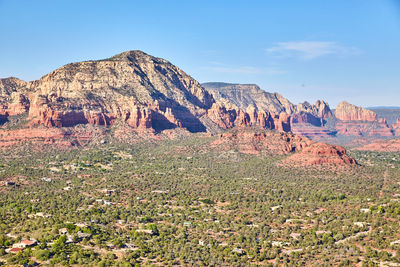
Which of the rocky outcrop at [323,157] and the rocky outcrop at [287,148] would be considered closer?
the rocky outcrop at [323,157]

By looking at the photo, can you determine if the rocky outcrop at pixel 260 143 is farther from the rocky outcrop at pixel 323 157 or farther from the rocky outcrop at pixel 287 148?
the rocky outcrop at pixel 323 157

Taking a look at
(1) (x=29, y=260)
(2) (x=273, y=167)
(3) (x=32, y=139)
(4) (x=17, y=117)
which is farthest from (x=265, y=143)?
(1) (x=29, y=260)

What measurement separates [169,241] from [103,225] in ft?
53.1

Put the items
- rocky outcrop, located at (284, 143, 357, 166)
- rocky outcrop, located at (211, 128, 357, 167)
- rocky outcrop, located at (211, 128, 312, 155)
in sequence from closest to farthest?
rocky outcrop, located at (284, 143, 357, 166), rocky outcrop, located at (211, 128, 357, 167), rocky outcrop, located at (211, 128, 312, 155)

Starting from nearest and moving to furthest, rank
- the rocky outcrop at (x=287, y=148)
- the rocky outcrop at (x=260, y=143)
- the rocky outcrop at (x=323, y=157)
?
the rocky outcrop at (x=323, y=157)
the rocky outcrop at (x=287, y=148)
the rocky outcrop at (x=260, y=143)

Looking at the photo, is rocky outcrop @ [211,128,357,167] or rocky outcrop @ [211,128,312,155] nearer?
rocky outcrop @ [211,128,357,167]

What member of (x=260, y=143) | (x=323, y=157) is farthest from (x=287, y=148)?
(x=323, y=157)

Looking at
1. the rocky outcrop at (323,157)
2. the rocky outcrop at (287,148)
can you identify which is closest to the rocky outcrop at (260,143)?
the rocky outcrop at (287,148)

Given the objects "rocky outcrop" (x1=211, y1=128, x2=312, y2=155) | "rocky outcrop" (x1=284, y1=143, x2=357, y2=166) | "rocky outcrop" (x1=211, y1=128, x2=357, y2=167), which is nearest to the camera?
"rocky outcrop" (x1=284, y1=143, x2=357, y2=166)

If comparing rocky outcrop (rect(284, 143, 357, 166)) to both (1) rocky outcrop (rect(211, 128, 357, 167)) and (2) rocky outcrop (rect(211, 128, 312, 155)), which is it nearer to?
(1) rocky outcrop (rect(211, 128, 357, 167))

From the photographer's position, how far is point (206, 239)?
8375cm

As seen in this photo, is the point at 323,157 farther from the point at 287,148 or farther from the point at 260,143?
the point at 260,143

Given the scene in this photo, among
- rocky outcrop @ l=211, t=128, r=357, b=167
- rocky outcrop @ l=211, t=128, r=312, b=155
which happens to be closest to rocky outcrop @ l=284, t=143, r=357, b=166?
rocky outcrop @ l=211, t=128, r=357, b=167

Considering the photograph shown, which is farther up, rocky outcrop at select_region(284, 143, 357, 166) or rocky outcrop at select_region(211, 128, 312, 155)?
rocky outcrop at select_region(211, 128, 312, 155)
